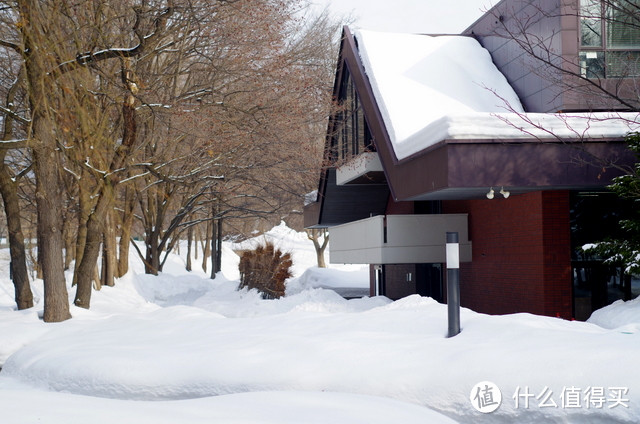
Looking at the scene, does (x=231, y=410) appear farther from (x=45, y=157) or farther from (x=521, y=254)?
(x=521, y=254)

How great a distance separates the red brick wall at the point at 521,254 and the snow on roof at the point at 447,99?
1.65m

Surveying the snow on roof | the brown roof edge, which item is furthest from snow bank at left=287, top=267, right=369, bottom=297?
the brown roof edge

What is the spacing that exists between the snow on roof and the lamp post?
20.0 feet

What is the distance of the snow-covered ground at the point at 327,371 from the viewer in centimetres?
539

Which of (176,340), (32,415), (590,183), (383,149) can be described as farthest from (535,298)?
(32,415)

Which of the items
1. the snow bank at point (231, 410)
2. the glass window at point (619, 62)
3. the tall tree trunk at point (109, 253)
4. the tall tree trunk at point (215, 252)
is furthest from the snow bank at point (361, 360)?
the tall tree trunk at point (215, 252)

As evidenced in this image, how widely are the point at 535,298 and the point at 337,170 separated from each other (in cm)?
1064

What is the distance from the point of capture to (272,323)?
938 cm

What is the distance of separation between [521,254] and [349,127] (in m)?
9.78

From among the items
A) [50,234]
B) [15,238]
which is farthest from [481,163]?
[15,238]

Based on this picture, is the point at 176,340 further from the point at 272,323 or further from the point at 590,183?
the point at 590,183

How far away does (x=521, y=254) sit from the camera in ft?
50.3

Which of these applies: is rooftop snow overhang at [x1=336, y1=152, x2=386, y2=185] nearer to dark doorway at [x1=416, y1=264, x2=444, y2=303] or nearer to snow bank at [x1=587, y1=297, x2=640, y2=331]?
dark doorway at [x1=416, y1=264, x2=444, y2=303]

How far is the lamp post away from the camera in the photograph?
7406 millimetres
